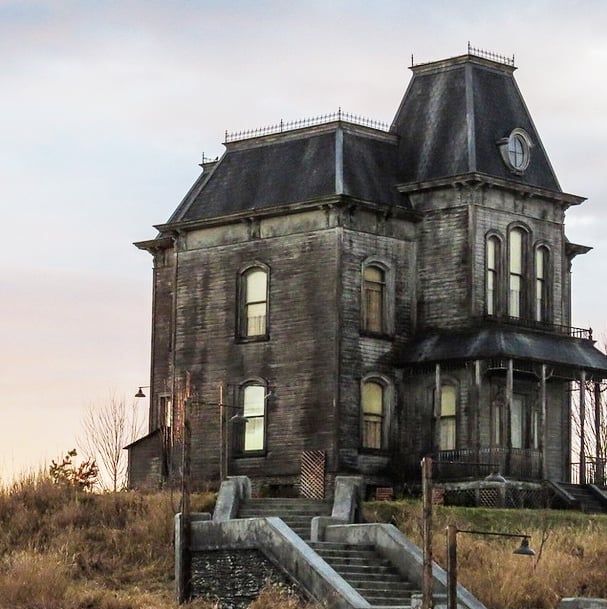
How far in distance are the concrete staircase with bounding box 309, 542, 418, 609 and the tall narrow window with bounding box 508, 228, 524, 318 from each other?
12548 millimetres

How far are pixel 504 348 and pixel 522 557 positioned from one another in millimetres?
10076

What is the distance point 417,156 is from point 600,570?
1644cm

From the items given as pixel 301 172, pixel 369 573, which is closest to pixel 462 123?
pixel 301 172

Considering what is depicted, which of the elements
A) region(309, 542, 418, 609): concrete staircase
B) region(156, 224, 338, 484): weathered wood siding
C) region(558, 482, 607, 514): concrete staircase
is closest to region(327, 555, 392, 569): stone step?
region(309, 542, 418, 609): concrete staircase

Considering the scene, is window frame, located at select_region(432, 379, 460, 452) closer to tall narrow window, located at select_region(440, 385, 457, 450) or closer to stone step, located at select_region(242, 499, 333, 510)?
tall narrow window, located at select_region(440, 385, 457, 450)

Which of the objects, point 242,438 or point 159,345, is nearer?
point 242,438

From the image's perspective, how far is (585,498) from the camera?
56719 millimetres

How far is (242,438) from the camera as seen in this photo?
192 feet

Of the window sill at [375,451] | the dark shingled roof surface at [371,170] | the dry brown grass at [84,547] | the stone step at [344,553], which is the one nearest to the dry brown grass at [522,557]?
the stone step at [344,553]

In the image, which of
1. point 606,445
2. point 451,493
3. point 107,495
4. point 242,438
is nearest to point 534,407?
point 451,493

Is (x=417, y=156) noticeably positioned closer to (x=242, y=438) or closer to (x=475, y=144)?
(x=475, y=144)

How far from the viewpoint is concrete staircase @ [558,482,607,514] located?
56062 millimetres

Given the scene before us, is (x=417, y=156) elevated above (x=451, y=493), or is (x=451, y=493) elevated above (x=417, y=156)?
(x=417, y=156)

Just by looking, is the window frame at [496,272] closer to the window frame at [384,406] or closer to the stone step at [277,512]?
the window frame at [384,406]
